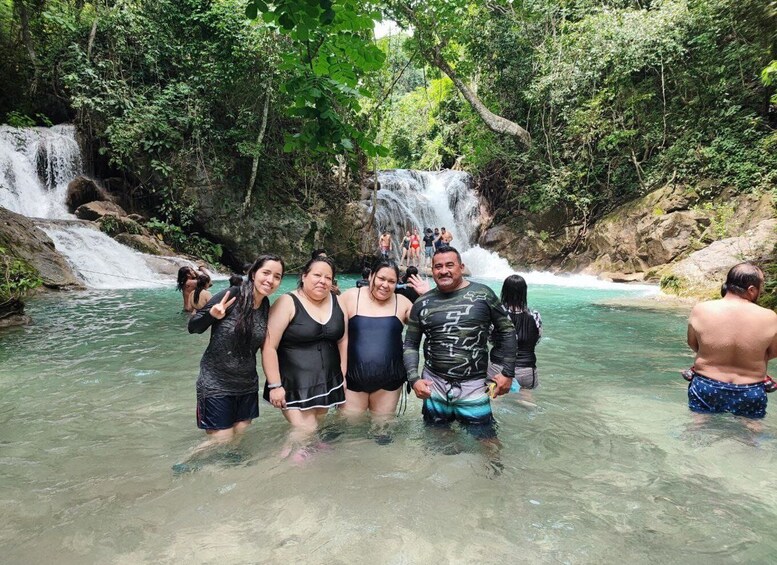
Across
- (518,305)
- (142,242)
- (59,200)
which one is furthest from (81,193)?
(518,305)

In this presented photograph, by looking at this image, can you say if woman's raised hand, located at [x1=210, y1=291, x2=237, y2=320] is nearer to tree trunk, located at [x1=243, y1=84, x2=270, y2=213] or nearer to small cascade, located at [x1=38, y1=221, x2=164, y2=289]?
small cascade, located at [x1=38, y1=221, x2=164, y2=289]

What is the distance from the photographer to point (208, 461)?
321 cm

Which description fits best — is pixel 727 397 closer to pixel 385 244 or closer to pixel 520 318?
pixel 520 318

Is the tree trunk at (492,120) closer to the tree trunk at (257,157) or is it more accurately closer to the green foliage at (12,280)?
the tree trunk at (257,157)

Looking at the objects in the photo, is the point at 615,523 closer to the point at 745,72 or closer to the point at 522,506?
the point at 522,506

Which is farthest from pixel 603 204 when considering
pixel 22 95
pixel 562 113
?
pixel 22 95

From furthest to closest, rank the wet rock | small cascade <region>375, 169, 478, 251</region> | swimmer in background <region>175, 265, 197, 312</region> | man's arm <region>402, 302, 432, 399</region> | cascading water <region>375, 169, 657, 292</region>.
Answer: small cascade <region>375, 169, 478, 251</region> → cascading water <region>375, 169, 657, 292</region> → the wet rock → swimmer in background <region>175, 265, 197, 312</region> → man's arm <region>402, 302, 432, 399</region>

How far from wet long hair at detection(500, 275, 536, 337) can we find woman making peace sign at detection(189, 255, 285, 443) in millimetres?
2287

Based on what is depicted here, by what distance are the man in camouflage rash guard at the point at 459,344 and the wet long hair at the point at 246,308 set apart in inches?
45.3

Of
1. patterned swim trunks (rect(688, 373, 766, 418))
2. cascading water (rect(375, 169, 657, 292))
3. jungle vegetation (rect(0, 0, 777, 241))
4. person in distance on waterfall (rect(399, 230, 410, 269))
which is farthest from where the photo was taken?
cascading water (rect(375, 169, 657, 292))

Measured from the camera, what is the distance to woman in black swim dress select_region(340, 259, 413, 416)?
348 cm

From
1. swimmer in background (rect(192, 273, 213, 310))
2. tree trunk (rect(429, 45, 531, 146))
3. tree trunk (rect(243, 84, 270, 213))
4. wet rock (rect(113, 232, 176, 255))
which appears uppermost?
tree trunk (rect(429, 45, 531, 146))

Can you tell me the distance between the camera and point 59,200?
626 inches

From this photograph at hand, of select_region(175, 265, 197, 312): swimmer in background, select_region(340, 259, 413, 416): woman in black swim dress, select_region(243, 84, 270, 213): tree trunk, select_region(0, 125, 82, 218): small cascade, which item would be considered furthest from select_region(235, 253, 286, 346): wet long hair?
select_region(0, 125, 82, 218): small cascade
